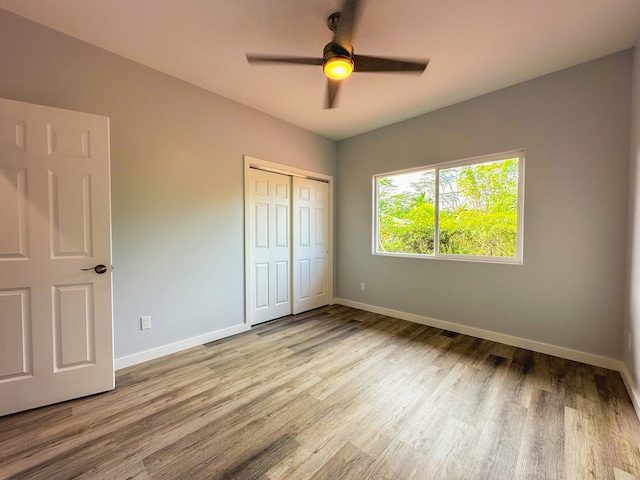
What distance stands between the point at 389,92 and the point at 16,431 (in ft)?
13.2

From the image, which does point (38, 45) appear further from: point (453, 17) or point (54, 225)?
point (453, 17)

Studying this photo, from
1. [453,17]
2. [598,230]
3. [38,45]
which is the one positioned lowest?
[598,230]

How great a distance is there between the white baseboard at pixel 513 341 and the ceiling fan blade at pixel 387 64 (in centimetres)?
280

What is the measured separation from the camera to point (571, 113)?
7.80 feet

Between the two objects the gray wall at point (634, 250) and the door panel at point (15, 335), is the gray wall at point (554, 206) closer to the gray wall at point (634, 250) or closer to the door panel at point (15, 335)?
the gray wall at point (634, 250)

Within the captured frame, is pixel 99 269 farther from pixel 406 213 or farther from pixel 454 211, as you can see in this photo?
pixel 454 211

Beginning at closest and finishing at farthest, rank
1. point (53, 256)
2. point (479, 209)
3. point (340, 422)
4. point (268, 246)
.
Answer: point (340, 422) → point (53, 256) → point (479, 209) → point (268, 246)

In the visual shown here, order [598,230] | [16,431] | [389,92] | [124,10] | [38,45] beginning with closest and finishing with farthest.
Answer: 1. [16,431]
2. [124,10]
3. [38,45]
4. [598,230]
5. [389,92]

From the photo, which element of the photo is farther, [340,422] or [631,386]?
[631,386]

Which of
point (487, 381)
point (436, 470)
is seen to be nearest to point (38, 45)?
point (436, 470)

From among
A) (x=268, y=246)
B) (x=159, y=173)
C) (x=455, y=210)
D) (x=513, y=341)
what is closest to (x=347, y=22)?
(x=159, y=173)

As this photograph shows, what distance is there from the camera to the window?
278cm

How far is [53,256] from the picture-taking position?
1.80 m

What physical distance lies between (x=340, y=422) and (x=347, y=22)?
2742 millimetres
